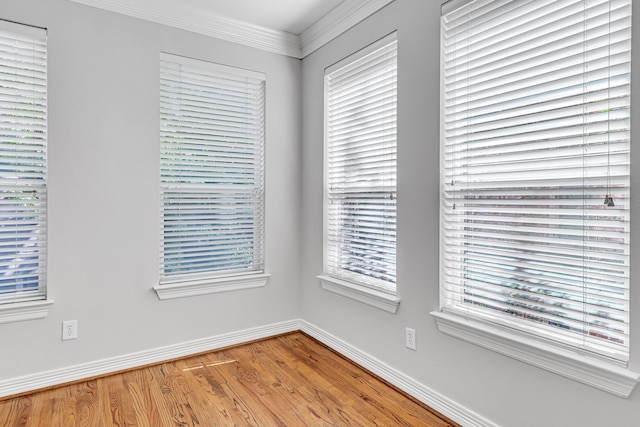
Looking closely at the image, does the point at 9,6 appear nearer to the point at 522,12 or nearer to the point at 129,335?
the point at 129,335

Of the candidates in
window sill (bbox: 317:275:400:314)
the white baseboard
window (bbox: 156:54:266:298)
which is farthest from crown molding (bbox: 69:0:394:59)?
the white baseboard

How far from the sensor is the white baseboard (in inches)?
80.8

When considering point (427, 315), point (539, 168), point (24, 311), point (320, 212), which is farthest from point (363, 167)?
point (24, 311)

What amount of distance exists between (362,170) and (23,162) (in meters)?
2.12

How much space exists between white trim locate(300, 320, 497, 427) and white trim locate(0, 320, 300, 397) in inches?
17.1

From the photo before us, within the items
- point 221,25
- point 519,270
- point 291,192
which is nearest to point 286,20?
point 221,25

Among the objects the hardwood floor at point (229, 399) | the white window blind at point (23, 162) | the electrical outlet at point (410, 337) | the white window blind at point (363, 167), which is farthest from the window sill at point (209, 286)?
the electrical outlet at point (410, 337)

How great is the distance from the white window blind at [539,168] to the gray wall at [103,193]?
188 cm

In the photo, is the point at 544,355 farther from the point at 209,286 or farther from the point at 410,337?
the point at 209,286

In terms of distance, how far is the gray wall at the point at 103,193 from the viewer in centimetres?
234

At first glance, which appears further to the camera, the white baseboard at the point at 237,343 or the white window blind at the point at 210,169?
the white window blind at the point at 210,169

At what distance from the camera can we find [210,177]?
9.55 feet

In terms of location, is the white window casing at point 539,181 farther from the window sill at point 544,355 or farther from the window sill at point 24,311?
the window sill at point 24,311

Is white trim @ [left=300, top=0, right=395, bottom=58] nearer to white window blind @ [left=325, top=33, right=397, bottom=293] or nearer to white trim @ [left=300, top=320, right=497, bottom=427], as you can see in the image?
white window blind @ [left=325, top=33, right=397, bottom=293]
